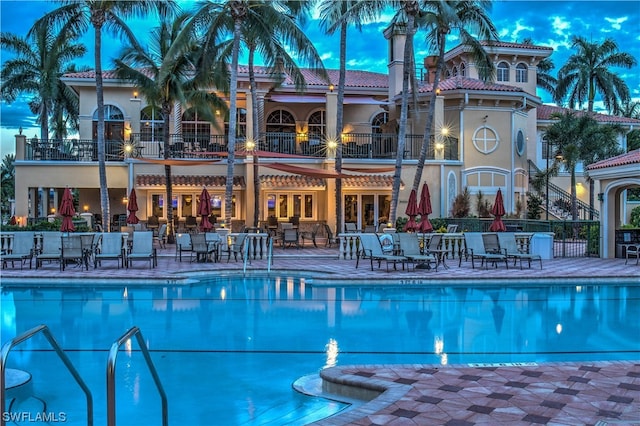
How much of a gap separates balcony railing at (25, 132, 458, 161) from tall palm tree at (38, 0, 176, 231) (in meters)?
6.08

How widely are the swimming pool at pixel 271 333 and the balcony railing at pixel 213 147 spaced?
1428cm

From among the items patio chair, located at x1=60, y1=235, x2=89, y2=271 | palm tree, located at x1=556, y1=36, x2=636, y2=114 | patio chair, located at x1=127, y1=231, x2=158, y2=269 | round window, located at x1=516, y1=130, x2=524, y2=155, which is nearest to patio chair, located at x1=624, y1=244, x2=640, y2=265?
round window, located at x1=516, y1=130, x2=524, y2=155

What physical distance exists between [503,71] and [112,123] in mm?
22611

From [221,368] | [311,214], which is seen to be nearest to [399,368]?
[221,368]

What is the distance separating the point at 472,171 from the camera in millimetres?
29500

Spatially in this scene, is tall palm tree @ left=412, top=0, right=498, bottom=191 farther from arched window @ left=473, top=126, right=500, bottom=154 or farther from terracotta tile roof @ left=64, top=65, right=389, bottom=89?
terracotta tile roof @ left=64, top=65, right=389, bottom=89

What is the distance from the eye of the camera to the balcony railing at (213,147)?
1109 inches

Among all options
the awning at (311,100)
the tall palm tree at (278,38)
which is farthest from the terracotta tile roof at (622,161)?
the awning at (311,100)

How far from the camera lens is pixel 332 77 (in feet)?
116

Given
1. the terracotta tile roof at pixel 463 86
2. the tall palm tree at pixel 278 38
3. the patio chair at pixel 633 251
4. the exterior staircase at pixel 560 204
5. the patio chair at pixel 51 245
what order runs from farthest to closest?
the exterior staircase at pixel 560 204
the terracotta tile roof at pixel 463 86
the tall palm tree at pixel 278 38
the patio chair at pixel 633 251
the patio chair at pixel 51 245

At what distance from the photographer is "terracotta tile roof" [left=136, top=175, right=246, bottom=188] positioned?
2714cm

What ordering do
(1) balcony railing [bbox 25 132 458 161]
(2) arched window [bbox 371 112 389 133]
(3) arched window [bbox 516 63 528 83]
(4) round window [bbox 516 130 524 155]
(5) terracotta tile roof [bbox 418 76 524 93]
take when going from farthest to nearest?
(3) arched window [bbox 516 63 528 83], (2) arched window [bbox 371 112 389 133], (4) round window [bbox 516 130 524 155], (5) terracotta tile roof [bbox 418 76 524 93], (1) balcony railing [bbox 25 132 458 161]

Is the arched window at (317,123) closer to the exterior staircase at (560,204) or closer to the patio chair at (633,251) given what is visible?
the exterior staircase at (560,204)

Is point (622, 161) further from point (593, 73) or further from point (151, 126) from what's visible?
point (593, 73)
